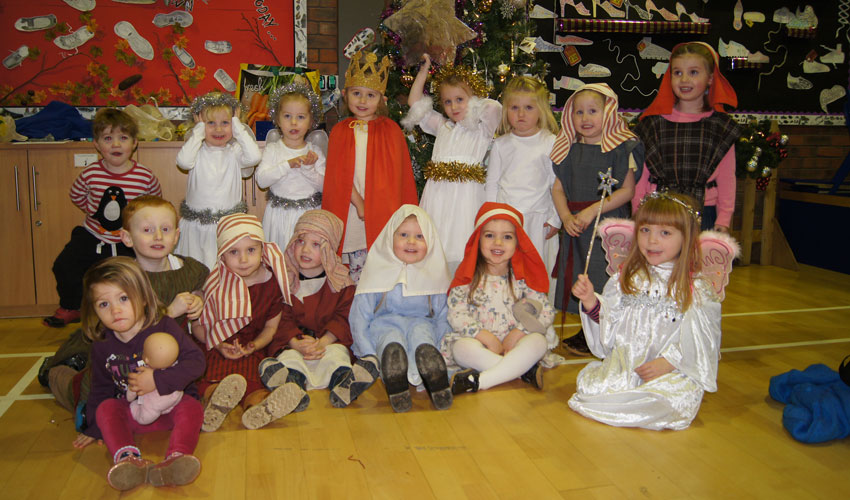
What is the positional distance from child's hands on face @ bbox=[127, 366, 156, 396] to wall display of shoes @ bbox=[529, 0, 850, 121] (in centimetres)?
567

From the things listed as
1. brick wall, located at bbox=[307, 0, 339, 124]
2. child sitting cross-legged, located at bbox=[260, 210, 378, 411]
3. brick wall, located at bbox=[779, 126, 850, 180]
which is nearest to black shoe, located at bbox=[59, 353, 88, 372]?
child sitting cross-legged, located at bbox=[260, 210, 378, 411]

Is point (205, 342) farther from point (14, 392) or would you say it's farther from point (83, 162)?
point (83, 162)

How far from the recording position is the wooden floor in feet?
8.31

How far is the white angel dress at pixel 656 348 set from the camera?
3.12 metres

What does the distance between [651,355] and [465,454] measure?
1.17m

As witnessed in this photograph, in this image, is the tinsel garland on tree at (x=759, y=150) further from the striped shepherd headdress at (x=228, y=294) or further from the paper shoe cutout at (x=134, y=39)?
the paper shoe cutout at (x=134, y=39)

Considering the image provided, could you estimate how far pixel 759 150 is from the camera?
6605 millimetres

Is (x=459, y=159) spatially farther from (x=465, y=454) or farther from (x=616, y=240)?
(x=465, y=454)

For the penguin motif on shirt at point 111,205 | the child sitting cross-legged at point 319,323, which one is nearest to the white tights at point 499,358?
the child sitting cross-legged at point 319,323

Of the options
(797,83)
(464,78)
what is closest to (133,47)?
(464,78)

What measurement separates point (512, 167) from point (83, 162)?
131 inches

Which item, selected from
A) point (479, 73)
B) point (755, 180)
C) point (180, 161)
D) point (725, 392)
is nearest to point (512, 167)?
point (479, 73)

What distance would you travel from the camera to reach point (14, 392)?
353 centimetres

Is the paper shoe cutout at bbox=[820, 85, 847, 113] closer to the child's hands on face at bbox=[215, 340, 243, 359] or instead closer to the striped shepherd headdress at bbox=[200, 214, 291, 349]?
the striped shepherd headdress at bbox=[200, 214, 291, 349]
